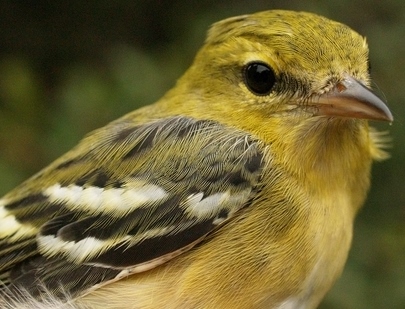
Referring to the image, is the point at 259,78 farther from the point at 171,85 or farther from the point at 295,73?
the point at 171,85

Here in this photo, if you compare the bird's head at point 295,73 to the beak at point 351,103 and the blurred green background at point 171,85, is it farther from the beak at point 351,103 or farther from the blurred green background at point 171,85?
the blurred green background at point 171,85

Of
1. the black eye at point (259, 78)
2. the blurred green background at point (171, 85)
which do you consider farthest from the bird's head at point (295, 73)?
the blurred green background at point (171, 85)

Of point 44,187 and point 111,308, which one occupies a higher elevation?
point 44,187

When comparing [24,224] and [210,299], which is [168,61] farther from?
[210,299]

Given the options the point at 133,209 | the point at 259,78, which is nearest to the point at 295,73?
the point at 259,78

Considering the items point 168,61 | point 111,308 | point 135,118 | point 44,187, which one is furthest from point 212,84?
point 168,61

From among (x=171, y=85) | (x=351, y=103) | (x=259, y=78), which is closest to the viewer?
(x=351, y=103)

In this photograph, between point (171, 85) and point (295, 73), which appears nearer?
point (295, 73)
